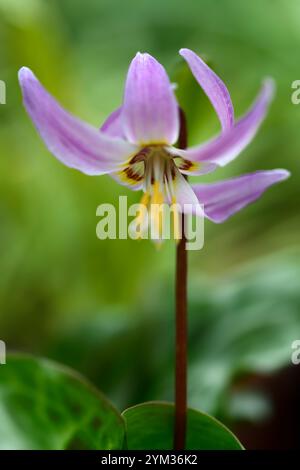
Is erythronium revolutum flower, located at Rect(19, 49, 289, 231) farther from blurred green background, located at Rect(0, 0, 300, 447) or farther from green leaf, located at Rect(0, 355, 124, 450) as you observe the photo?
green leaf, located at Rect(0, 355, 124, 450)

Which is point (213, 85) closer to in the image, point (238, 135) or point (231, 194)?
point (238, 135)

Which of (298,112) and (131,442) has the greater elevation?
(298,112)

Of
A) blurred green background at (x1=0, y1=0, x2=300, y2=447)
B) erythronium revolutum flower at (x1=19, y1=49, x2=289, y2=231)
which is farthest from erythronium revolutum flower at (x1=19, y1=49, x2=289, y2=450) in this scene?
blurred green background at (x1=0, y1=0, x2=300, y2=447)

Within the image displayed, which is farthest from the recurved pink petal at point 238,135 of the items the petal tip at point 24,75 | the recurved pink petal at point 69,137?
the petal tip at point 24,75

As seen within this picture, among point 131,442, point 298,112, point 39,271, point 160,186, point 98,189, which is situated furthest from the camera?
point 298,112

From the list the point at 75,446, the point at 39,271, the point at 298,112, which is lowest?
the point at 75,446

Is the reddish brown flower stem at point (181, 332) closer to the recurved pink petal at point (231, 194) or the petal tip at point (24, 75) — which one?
the recurved pink petal at point (231, 194)

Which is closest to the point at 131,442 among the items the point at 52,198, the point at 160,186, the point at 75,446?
the point at 75,446
